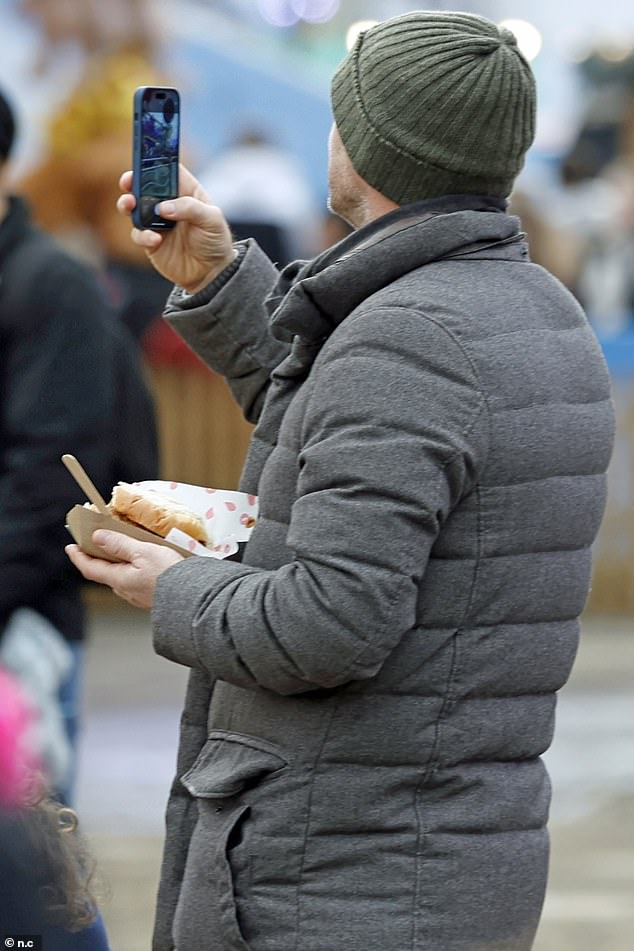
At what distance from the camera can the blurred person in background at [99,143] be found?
30.9 ft

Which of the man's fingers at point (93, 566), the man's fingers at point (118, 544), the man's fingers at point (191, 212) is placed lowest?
the man's fingers at point (93, 566)

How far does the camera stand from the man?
220 cm

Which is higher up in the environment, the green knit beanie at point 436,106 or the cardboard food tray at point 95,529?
the green knit beanie at point 436,106

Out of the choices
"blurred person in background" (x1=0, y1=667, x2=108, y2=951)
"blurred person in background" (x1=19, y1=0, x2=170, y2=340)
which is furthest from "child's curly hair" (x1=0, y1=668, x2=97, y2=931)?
"blurred person in background" (x1=19, y1=0, x2=170, y2=340)

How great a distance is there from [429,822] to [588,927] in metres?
2.68

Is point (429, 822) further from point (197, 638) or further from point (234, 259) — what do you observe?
point (234, 259)

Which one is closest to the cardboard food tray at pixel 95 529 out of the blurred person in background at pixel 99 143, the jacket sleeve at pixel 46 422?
the jacket sleeve at pixel 46 422

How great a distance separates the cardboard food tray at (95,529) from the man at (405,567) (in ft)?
0.06

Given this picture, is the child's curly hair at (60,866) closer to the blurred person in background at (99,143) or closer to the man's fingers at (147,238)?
the man's fingers at (147,238)

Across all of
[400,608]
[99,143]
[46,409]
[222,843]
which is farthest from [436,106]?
[99,143]

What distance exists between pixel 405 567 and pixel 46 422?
192cm

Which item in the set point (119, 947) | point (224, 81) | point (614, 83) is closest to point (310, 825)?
point (119, 947)

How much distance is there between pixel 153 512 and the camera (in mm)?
2439

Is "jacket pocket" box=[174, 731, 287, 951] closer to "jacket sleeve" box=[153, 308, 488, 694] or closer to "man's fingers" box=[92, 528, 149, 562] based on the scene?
"jacket sleeve" box=[153, 308, 488, 694]
